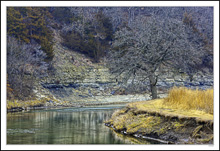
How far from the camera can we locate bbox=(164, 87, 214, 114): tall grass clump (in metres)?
16.7

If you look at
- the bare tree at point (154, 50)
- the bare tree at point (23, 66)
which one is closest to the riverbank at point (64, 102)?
the bare tree at point (23, 66)

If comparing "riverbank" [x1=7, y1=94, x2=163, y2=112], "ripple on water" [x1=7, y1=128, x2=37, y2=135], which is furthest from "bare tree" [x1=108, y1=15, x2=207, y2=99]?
"riverbank" [x1=7, y1=94, x2=163, y2=112]

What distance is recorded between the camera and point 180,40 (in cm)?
2581

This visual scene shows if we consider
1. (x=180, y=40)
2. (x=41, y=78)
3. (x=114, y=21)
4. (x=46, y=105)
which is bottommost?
(x=46, y=105)

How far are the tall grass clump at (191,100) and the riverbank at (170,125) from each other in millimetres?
107

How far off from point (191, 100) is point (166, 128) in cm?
317

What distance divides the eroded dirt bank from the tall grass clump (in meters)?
1.77

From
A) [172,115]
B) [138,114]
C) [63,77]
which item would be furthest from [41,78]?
[172,115]

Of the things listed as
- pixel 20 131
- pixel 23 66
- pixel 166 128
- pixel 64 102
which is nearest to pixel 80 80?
pixel 64 102

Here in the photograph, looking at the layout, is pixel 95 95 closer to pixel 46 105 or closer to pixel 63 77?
pixel 63 77

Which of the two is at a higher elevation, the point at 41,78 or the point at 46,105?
the point at 41,78

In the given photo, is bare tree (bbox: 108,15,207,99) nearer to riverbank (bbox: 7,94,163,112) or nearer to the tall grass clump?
the tall grass clump

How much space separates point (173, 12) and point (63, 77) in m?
34.9

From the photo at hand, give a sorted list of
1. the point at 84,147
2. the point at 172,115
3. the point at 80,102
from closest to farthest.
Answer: the point at 84,147, the point at 172,115, the point at 80,102
